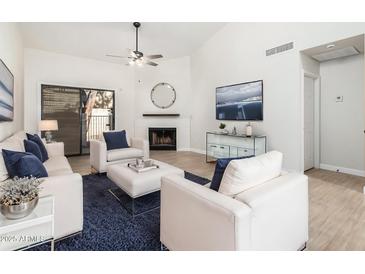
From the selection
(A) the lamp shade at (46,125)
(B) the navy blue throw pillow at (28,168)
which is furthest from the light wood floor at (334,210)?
(B) the navy blue throw pillow at (28,168)

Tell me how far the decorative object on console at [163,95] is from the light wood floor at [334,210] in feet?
9.93

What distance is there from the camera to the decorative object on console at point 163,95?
21.4 feet

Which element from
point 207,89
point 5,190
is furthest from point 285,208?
point 207,89

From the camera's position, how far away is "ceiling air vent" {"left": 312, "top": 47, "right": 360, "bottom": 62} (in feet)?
11.2

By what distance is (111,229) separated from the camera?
1.93 m

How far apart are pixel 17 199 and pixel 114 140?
9.25ft

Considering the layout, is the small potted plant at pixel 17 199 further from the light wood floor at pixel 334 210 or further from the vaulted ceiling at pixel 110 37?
the vaulted ceiling at pixel 110 37

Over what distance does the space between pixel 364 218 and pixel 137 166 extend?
2609mm

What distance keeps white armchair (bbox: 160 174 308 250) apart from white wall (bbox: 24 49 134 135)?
5185mm

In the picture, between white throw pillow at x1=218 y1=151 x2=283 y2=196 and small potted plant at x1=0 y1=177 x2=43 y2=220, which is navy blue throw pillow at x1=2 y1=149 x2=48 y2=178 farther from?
white throw pillow at x1=218 y1=151 x2=283 y2=196

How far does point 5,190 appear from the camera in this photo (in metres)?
1.29
